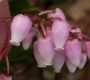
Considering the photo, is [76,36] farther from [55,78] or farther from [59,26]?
[55,78]

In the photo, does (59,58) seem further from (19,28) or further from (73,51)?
(19,28)

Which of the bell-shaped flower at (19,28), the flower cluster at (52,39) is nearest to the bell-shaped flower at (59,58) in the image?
the flower cluster at (52,39)

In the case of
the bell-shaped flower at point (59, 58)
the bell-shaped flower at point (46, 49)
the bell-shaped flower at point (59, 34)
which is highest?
A: the bell-shaped flower at point (59, 34)

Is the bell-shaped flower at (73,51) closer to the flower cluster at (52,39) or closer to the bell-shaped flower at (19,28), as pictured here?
the flower cluster at (52,39)

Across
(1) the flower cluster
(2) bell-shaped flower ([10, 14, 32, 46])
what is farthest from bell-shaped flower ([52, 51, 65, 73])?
(2) bell-shaped flower ([10, 14, 32, 46])

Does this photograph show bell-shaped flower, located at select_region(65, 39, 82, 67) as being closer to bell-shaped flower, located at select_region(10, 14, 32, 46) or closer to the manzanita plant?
the manzanita plant

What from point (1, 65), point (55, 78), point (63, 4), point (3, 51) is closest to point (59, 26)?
point (3, 51)
